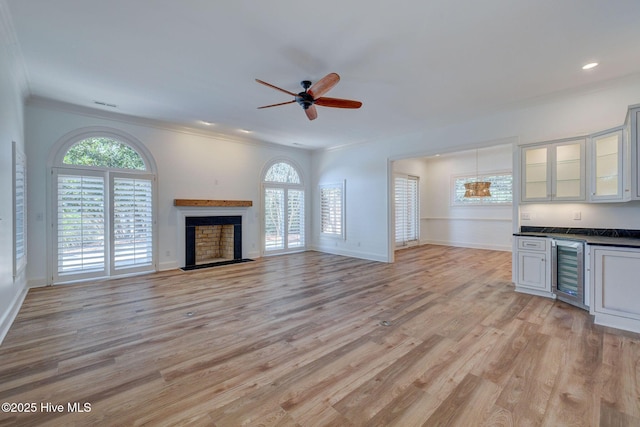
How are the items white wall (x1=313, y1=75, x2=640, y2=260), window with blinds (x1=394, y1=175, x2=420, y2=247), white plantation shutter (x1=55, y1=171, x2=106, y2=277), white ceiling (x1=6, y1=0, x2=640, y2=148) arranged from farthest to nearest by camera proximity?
window with blinds (x1=394, y1=175, x2=420, y2=247) → white plantation shutter (x1=55, y1=171, x2=106, y2=277) → white wall (x1=313, y1=75, x2=640, y2=260) → white ceiling (x1=6, y1=0, x2=640, y2=148)

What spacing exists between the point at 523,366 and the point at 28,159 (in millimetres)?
6823

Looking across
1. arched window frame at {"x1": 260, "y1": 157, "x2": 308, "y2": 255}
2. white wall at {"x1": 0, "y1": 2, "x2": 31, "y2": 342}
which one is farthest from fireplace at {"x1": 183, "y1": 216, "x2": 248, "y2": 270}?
white wall at {"x1": 0, "y1": 2, "x2": 31, "y2": 342}

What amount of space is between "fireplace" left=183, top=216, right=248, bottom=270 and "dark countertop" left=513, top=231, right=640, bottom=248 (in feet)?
18.2

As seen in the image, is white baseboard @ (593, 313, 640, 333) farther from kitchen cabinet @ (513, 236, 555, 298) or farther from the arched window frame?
the arched window frame

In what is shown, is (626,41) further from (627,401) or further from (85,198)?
(85,198)

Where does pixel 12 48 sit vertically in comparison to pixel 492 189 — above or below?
above

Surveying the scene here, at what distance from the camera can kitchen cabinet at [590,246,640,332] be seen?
2.88 metres

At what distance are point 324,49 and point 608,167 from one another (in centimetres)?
372

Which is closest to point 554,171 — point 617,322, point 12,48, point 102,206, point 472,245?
point 617,322

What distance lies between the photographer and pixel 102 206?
16.4 ft

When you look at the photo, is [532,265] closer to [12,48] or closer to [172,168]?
[172,168]

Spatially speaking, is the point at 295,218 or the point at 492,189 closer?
the point at 295,218

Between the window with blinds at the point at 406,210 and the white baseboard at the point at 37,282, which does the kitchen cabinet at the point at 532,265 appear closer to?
the window with blinds at the point at 406,210

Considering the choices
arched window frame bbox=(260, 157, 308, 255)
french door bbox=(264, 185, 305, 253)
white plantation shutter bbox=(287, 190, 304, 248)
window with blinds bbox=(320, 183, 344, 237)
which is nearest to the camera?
arched window frame bbox=(260, 157, 308, 255)
